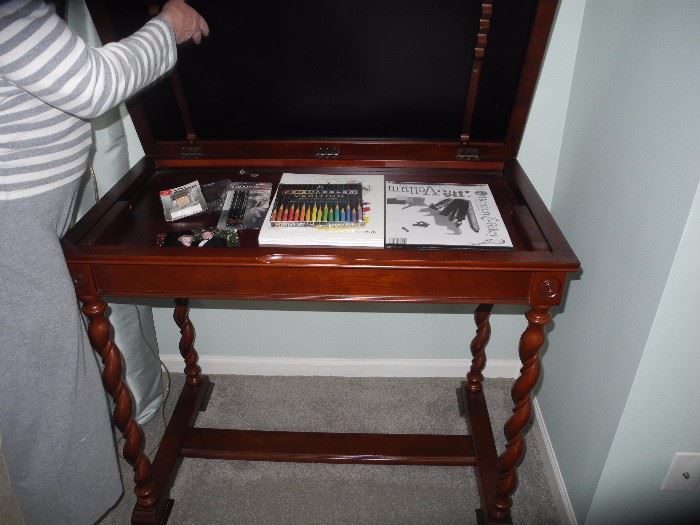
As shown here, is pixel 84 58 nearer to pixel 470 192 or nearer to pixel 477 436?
pixel 470 192

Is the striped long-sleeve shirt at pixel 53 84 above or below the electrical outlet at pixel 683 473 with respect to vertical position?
above

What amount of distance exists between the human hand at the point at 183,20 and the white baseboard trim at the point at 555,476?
1.35 metres

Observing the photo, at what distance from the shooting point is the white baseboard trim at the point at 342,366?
5.90ft

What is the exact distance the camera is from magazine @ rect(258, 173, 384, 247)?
39.3 inches

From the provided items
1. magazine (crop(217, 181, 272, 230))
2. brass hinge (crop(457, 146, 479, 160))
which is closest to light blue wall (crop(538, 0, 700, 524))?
brass hinge (crop(457, 146, 479, 160))

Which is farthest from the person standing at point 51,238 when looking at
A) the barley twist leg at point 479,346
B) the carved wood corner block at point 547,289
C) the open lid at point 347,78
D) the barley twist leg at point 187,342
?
the barley twist leg at point 479,346

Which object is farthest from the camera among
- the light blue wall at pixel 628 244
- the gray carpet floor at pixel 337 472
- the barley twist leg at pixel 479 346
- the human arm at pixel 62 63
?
the barley twist leg at pixel 479 346

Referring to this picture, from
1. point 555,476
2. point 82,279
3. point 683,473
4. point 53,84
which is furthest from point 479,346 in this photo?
point 53,84

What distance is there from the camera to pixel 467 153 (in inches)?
48.7

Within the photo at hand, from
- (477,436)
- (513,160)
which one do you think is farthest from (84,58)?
(477,436)

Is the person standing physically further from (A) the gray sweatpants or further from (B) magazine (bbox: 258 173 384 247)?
(B) magazine (bbox: 258 173 384 247)

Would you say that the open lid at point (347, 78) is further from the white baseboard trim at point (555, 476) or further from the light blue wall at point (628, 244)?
the white baseboard trim at point (555, 476)

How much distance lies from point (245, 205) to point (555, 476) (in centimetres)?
106

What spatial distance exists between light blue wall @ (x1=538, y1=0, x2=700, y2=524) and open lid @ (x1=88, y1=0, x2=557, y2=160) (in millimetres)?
178
